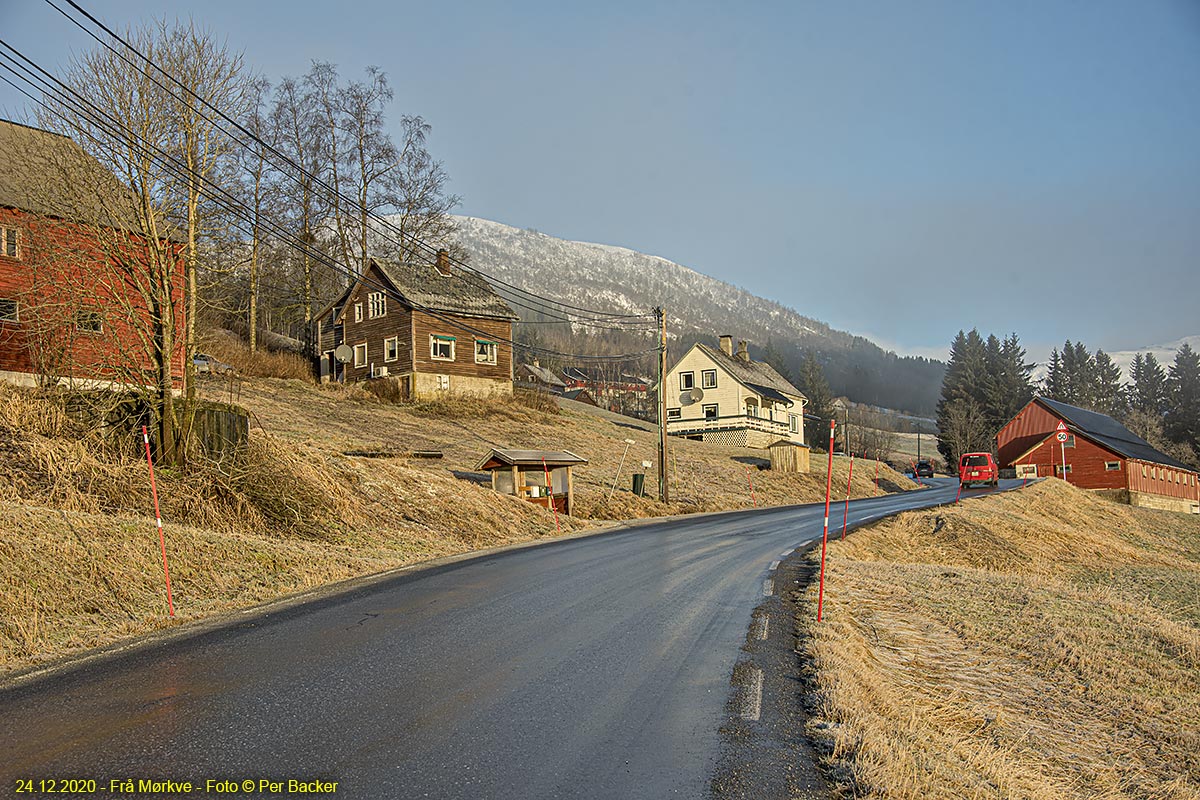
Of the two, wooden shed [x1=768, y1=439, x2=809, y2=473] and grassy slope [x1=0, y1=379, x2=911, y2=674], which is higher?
grassy slope [x1=0, y1=379, x2=911, y2=674]

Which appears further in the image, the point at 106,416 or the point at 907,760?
the point at 106,416

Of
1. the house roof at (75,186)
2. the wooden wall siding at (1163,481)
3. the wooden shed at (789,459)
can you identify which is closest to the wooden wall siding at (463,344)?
the wooden shed at (789,459)

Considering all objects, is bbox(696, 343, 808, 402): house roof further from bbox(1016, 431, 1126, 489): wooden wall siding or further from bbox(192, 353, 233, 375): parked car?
bbox(192, 353, 233, 375): parked car

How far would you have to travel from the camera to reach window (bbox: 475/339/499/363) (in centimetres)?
5172

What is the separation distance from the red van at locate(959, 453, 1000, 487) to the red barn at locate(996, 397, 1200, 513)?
10560 millimetres

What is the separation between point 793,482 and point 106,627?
43.0 meters

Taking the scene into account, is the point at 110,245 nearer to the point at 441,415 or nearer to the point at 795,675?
the point at 795,675

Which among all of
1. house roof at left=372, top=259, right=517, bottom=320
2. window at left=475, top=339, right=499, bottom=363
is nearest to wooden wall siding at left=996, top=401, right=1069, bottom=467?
house roof at left=372, top=259, right=517, bottom=320

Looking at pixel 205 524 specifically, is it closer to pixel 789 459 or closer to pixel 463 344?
pixel 463 344

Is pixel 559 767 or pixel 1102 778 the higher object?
pixel 559 767

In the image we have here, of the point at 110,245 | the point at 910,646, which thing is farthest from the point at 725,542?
the point at 110,245

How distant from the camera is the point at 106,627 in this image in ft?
31.7

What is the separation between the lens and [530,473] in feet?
85.7

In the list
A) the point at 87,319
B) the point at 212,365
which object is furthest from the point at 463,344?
the point at 87,319
